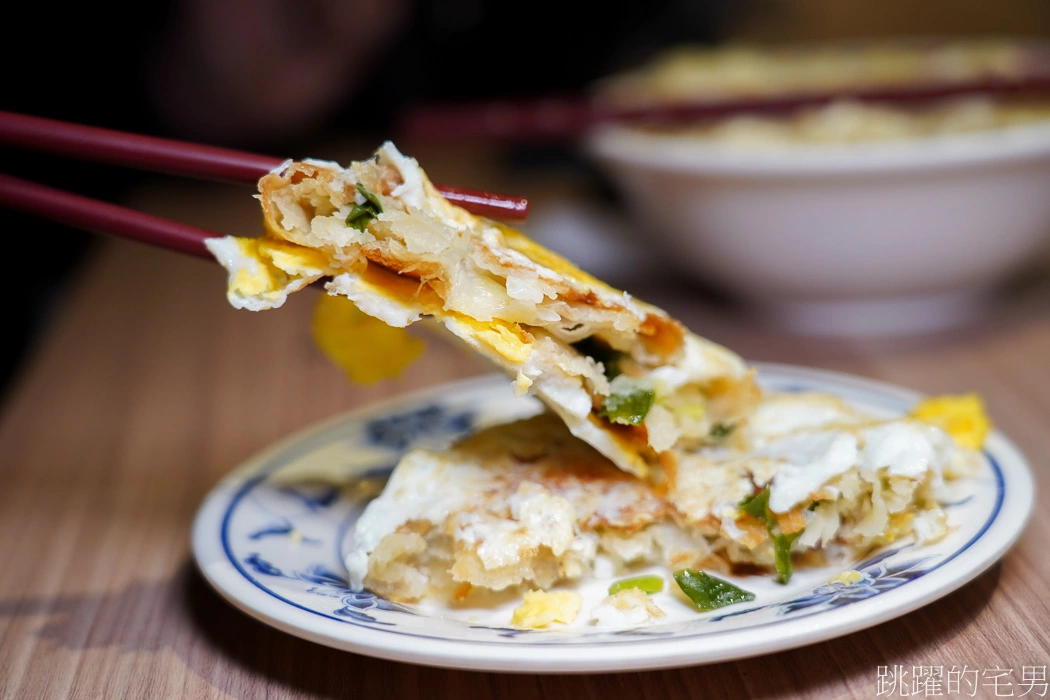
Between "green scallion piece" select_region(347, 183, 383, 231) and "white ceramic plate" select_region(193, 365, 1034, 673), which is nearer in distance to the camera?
"white ceramic plate" select_region(193, 365, 1034, 673)

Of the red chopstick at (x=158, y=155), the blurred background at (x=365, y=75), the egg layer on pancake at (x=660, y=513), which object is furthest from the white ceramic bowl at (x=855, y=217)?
the red chopstick at (x=158, y=155)

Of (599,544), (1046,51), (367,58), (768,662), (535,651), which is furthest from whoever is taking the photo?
(367,58)

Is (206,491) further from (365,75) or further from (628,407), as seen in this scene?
(365,75)

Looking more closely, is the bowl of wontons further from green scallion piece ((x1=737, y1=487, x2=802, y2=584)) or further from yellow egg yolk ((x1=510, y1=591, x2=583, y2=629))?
yellow egg yolk ((x1=510, y1=591, x2=583, y2=629))

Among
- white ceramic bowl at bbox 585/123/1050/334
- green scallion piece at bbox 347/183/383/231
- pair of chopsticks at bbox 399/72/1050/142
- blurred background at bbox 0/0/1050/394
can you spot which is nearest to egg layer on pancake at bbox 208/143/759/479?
green scallion piece at bbox 347/183/383/231

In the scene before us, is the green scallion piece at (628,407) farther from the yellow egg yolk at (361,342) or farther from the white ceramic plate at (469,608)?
the yellow egg yolk at (361,342)

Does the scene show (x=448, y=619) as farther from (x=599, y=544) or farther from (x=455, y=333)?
(x=455, y=333)

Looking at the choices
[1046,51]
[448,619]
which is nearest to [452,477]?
[448,619]

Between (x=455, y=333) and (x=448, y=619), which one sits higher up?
(x=455, y=333)
